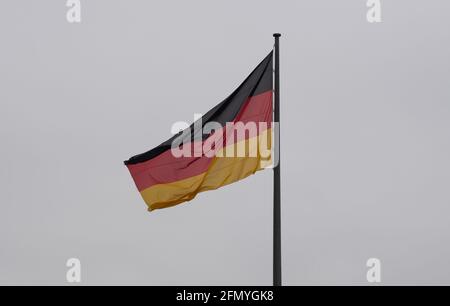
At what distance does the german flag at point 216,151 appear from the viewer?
2766 centimetres

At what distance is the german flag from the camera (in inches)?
1089

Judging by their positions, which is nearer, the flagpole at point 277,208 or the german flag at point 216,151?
the flagpole at point 277,208

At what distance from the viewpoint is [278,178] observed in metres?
26.9

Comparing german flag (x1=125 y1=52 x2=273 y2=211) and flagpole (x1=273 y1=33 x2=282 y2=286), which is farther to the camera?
german flag (x1=125 y1=52 x2=273 y2=211)

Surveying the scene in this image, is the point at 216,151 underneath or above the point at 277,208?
above

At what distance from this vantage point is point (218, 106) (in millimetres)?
28172

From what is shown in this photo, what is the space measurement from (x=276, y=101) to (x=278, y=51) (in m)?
1.21

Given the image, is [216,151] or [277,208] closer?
[277,208]

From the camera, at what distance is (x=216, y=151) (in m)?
28.1
